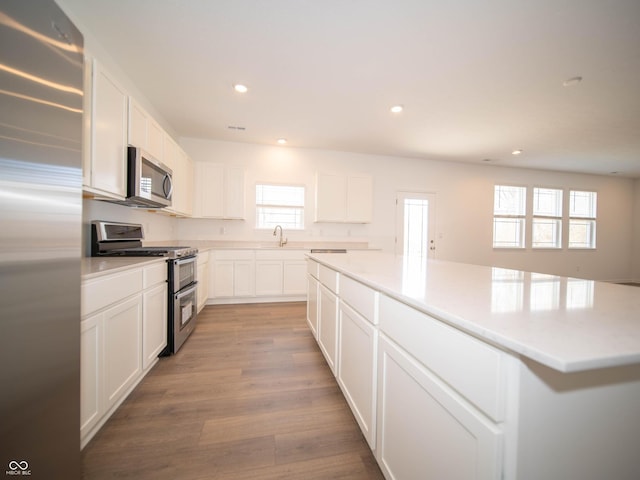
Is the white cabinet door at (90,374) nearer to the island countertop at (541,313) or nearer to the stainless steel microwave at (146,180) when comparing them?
the stainless steel microwave at (146,180)

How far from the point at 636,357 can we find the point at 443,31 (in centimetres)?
235

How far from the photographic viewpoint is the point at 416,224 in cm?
533

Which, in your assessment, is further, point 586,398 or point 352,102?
point 352,102

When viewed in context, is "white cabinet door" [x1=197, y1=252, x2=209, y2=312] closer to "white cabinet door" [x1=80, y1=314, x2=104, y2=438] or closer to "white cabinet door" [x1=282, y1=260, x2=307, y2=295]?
"white cabinet door" [x1=282, y1=260, x2=307, y2=295]

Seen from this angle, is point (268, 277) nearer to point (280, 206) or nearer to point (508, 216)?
point (280, 206)

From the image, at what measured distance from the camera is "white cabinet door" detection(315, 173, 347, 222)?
177 inches

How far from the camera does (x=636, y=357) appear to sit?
0.48 m

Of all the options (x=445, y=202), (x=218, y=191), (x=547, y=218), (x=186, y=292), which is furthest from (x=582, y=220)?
(x=186, y=292)

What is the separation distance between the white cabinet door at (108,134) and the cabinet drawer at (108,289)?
67 cm

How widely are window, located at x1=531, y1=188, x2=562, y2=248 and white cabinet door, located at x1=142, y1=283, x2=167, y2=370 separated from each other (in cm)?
739

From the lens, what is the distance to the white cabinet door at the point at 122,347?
1.42 m

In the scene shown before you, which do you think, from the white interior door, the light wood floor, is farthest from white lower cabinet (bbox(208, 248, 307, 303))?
the white interior door

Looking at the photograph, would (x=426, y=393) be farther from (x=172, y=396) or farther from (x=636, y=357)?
(x=172, y=396)

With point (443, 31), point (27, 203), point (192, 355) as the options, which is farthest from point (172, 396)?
point (443, 31)
